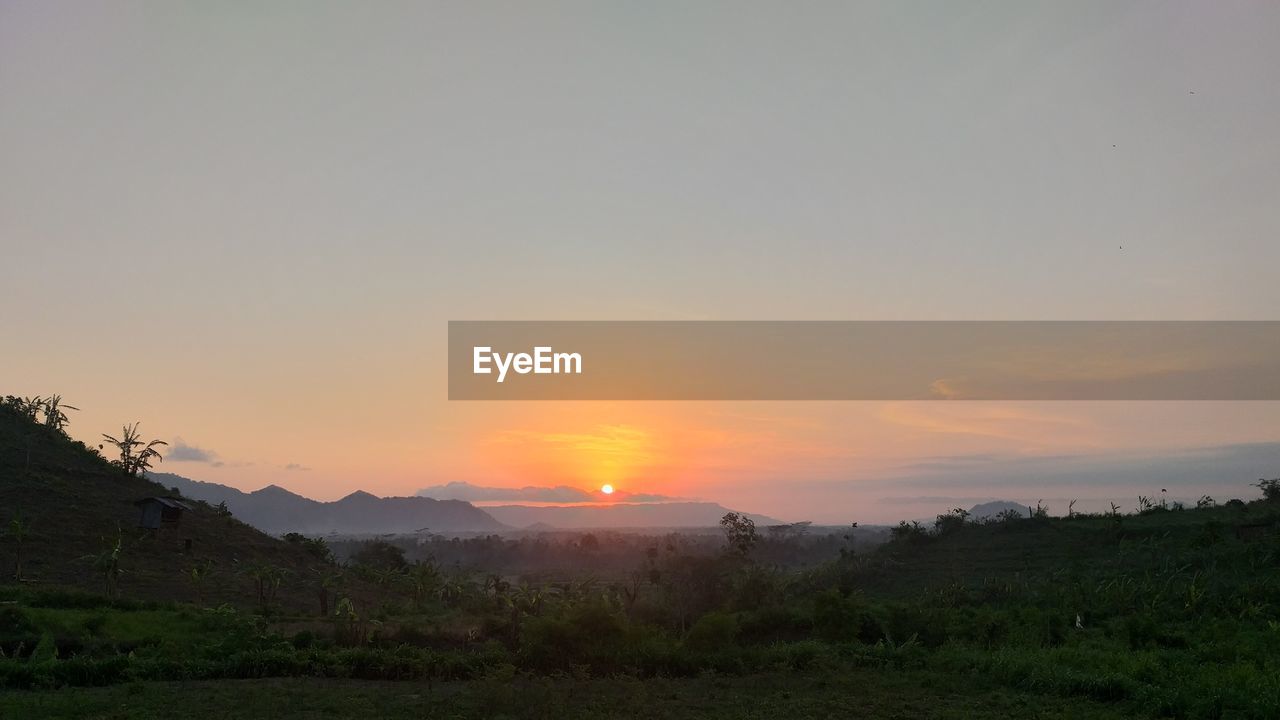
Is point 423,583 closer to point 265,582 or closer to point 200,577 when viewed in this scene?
point 265,582

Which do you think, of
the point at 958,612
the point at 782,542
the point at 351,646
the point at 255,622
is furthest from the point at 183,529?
the point at 782,542

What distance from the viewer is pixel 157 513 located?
175 ft

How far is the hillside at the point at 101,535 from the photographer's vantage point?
43.7 meters

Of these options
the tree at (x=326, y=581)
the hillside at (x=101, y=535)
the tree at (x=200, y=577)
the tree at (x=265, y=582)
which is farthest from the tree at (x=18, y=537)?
the tree at (x=326, y=581)

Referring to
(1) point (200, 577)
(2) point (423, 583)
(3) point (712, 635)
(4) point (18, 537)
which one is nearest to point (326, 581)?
(1) point (200, 577)

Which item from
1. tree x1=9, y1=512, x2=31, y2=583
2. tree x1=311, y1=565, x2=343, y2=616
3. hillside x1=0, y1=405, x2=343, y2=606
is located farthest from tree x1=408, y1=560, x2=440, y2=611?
tree x1=9, y1=512, x2=31, y2=583

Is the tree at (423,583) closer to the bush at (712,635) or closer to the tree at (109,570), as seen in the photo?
the tree at (109,570)

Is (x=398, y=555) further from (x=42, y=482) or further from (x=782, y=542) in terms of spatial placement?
(x=782, y=542)

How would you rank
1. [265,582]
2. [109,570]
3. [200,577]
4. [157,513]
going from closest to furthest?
[109,570]
[200,577]
[265,582]
[157,513]

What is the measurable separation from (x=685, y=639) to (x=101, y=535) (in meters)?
40.2

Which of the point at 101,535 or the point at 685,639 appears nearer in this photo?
the point at 685,639

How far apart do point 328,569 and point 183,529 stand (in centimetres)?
1014

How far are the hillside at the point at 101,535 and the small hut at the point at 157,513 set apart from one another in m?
0.49

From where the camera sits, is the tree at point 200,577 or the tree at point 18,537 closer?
the tree at point 18,537
